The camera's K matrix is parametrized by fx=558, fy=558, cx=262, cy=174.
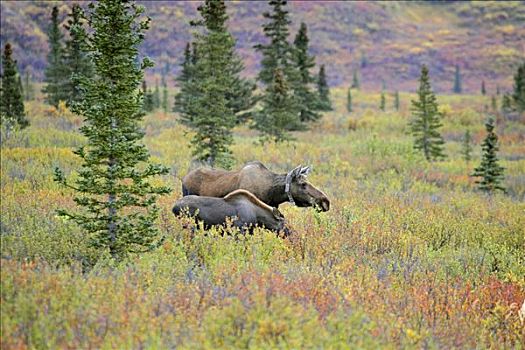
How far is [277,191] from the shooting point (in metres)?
10.9

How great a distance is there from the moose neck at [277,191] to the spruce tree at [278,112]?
47.4ft

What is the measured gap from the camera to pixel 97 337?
4387mm

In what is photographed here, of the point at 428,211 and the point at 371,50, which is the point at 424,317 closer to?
the point at 428,211

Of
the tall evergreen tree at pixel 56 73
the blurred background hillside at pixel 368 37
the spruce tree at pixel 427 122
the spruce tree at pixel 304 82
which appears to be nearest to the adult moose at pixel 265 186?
the spruce tree at pixel 427 122

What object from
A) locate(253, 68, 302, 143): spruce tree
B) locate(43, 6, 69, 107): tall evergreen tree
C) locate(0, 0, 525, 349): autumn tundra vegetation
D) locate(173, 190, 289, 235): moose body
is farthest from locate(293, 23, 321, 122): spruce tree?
locate(173, 190, 289, 235): moose body

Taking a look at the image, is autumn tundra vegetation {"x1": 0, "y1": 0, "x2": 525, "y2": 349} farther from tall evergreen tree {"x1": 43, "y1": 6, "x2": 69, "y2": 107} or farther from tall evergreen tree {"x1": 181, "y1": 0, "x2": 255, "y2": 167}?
tall evergreen tree {"x1": 43, "y1": 6, "x2": 69, "y2": 107}

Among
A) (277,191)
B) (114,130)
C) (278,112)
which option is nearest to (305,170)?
(277,191)

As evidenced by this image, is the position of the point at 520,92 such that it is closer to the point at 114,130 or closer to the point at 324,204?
the point at 324,204

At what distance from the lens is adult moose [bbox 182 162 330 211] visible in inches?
422

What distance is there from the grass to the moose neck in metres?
0.49

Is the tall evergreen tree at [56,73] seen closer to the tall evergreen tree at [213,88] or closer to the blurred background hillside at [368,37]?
the tall evergreen tree at [213,88]

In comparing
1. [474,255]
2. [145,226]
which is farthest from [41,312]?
[474,255]

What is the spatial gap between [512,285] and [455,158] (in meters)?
20.1

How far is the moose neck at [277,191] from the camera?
10859mm
